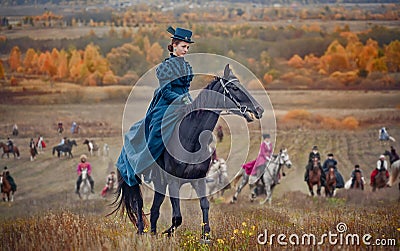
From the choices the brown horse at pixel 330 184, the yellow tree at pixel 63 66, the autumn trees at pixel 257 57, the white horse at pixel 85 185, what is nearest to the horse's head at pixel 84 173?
the white horse at pixel 85 185

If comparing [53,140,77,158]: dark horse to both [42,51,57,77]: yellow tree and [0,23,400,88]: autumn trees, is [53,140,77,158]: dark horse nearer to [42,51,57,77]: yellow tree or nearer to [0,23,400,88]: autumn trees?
Answer: [0,23,400,88]: autumn trees

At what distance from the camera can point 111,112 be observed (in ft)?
88.0

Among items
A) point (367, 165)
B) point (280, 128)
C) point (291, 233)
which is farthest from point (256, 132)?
point (291, 233)

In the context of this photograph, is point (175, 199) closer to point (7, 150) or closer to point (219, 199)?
point (219, 199)

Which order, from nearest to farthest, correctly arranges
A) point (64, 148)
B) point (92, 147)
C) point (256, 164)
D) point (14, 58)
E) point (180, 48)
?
1. point (180, 48)
2. point (256, 164)
3. point (64, 148)
4. point (92, 147)
5. point (14, 58)

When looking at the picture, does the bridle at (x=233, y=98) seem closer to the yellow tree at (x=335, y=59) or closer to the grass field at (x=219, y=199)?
the grass field at (x=219, y=199)

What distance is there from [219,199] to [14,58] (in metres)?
14.3

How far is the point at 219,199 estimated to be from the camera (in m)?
17.6

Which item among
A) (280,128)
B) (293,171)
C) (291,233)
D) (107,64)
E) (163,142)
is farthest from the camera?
(107,64)

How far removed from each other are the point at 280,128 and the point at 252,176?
8500mm

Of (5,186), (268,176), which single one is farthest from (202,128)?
(5,186)

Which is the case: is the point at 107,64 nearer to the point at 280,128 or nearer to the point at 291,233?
the point at 280,128

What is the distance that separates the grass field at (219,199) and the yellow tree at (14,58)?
1594mm

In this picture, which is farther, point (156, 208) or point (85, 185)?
point (85, 185)
